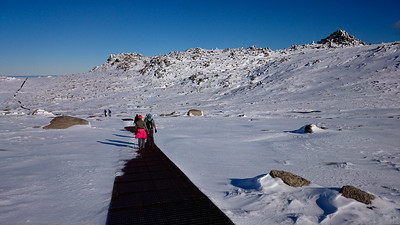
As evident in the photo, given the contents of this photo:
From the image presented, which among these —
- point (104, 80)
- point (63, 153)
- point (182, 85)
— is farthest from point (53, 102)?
point (63, 153)

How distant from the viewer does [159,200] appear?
4.93 m

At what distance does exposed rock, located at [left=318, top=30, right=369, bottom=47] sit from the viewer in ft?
288

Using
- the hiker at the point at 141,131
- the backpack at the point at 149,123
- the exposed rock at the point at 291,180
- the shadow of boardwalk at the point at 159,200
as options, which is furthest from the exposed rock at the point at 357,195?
the backpack at the point at 149,123

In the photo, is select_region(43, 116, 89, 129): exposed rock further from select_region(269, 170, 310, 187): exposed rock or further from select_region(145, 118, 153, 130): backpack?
select_region(269, 170, 310, 187): exposed rock

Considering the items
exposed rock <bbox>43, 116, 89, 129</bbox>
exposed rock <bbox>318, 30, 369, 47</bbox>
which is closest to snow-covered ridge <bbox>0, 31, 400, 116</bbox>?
exposed rock <bbox>318, 30, 369, 47</bbox>

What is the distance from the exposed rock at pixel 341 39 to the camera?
87.7m

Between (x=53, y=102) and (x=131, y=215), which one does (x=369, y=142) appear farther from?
(x=53, y=102)

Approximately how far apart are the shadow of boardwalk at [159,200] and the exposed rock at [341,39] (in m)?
97.8

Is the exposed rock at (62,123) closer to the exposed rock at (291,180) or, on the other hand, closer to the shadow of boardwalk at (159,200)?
the shadow of boardwalk at (159,200)

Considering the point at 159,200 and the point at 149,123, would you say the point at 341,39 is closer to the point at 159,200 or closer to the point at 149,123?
the point at 149,123

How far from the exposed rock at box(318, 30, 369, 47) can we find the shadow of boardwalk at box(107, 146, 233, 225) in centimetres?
9778

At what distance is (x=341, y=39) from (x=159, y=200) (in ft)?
343

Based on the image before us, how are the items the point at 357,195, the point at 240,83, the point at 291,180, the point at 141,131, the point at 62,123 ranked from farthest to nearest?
the point at 240,83 < the point at 62,123 < the point at 141,131 < the point at 291,180 < the point at 357,195

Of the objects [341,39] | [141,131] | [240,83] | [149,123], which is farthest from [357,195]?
[341,39]
